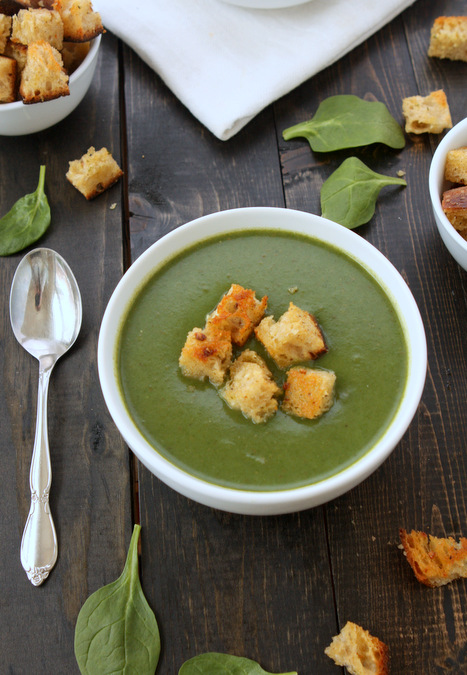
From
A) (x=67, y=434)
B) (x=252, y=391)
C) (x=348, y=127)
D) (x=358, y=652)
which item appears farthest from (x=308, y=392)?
(x=348, y=127)

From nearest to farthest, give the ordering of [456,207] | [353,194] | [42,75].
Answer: [456,207] < [42,75] < [353,194]

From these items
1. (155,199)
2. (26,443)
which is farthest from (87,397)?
(155,199)

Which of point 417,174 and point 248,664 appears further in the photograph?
point 417,174

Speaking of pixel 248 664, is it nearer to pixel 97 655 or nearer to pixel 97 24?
pixel 97 655

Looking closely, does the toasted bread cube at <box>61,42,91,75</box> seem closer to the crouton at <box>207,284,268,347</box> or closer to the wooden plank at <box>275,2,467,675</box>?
the wooden plank at <box>275,2,467,675</box>

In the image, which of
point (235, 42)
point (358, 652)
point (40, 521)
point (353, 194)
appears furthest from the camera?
point (235, 42)

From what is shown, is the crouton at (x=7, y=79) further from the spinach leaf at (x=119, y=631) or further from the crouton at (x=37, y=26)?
the spinach leaf at (x=119, y=631)

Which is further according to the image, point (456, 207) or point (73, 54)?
point (73, 54)

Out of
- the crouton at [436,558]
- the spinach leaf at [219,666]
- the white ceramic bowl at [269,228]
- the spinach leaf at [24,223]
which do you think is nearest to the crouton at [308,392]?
the white ceramic bowl at [269,228]

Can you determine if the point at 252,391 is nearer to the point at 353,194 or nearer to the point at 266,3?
the point at 353,194
